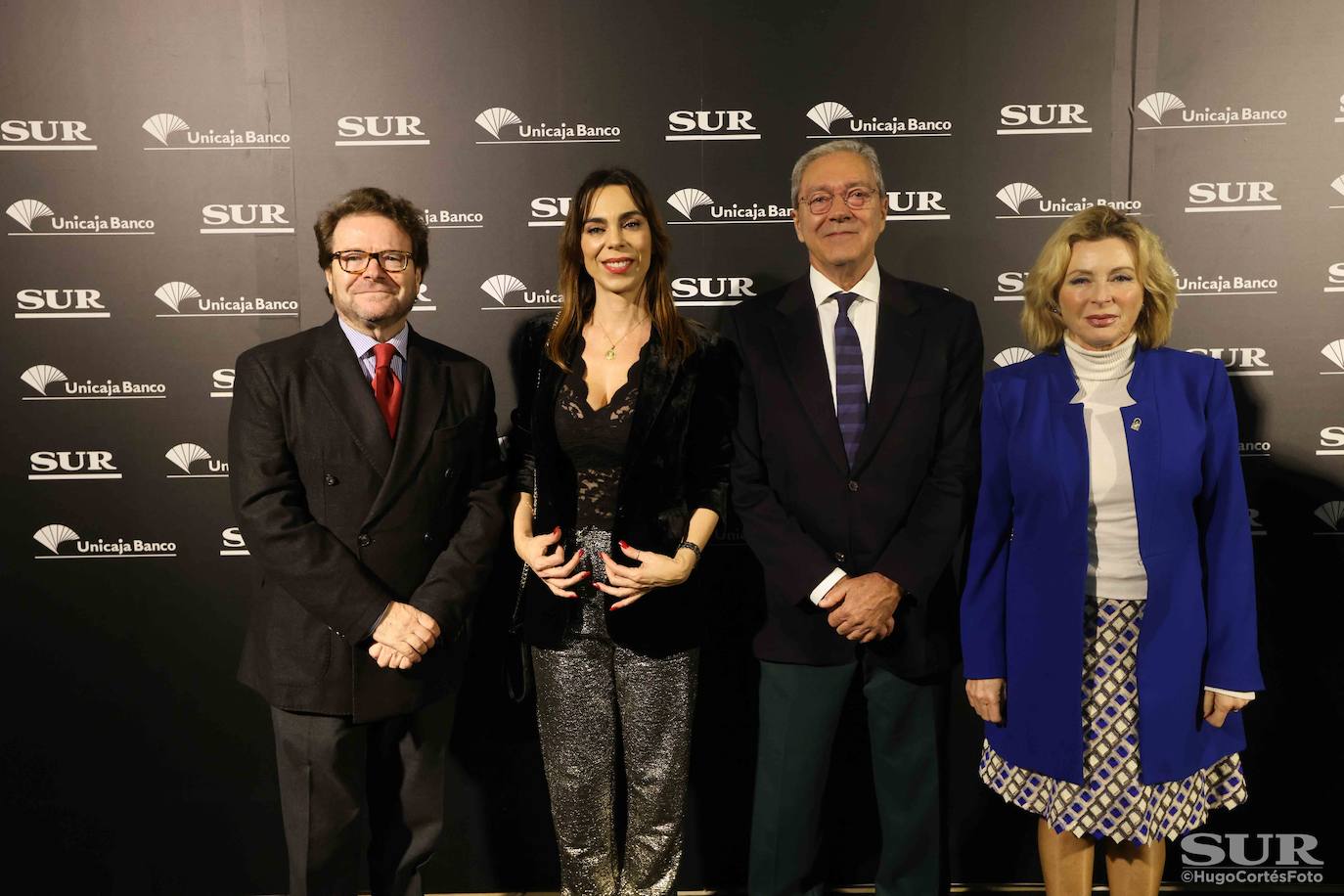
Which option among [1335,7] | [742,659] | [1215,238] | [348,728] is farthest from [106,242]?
[1335,7]

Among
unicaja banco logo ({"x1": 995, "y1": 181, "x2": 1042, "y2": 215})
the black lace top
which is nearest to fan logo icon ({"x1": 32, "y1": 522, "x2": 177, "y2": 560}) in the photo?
the black lace top

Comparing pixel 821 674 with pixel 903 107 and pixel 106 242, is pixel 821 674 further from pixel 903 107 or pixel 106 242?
pixel 106 242

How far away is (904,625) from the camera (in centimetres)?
229

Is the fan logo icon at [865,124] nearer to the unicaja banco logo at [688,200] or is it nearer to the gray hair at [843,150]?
the unicaja banco logo at [688,200]

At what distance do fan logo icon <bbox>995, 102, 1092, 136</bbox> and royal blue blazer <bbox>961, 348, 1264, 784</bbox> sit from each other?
1.02 meters

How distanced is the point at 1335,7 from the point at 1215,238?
756 mm

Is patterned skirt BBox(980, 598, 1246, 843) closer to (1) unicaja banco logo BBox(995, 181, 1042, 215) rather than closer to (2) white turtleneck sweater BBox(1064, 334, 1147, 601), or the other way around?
(2) white turtleneck sweater BBox(1064, 334, 1147, 601)

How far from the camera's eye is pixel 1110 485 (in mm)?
2107

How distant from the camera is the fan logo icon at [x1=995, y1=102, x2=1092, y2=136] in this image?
9.41 ft

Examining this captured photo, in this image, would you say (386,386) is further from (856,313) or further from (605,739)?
(856,313)

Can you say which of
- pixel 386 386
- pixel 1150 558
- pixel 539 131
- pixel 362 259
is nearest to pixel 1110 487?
pixel 1150 558

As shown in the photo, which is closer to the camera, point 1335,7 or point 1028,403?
point 1028,403

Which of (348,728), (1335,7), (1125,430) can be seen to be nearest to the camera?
(1125,430)

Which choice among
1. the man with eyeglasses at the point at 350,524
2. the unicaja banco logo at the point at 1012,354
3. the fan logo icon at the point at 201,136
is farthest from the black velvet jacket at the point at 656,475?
the fan logo icon at the point at 201,136
